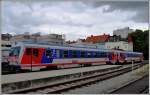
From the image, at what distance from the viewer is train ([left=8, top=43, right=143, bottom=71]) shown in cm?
2031

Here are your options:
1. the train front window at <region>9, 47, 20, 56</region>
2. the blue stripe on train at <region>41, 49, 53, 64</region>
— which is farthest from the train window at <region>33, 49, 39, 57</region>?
the train front window at <region>9, 47, 20, 56</region>

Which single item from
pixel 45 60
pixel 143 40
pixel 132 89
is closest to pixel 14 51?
pixel 45 60

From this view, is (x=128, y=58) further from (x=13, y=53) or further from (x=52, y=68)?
(x=13, y=53)

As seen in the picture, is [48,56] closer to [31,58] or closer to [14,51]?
[31,58]

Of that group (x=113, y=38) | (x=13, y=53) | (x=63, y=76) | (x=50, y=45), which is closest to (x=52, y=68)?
(x=50, y=45)

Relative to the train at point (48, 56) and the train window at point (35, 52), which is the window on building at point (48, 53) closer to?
the train at point (48, 56)

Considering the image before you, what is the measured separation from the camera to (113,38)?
140 feet

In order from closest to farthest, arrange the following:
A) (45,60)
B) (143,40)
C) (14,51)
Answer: (143,40) → (14,51) → (45,60)

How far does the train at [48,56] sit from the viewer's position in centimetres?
2031

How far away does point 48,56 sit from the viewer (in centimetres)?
2198

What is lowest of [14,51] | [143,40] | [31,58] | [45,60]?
[45,60]

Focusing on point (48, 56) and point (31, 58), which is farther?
point (48, 56)

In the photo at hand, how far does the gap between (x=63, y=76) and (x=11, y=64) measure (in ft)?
17.8

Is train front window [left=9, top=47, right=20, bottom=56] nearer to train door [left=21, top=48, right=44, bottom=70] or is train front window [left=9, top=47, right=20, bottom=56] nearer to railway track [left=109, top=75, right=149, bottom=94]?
train door [left=21, top=48, right=44, bottom=70]
